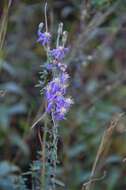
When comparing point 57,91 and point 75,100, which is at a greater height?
point 75,100

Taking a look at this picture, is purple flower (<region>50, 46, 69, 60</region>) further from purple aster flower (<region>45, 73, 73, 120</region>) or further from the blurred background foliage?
the blurred background foliage

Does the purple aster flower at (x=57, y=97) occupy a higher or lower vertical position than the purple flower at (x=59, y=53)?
lower

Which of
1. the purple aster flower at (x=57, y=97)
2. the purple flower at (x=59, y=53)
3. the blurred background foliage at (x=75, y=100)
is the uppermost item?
the blurred background foliage at (x=75, y=100)

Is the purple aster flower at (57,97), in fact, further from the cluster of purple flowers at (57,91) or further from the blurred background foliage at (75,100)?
the blurred background foliage at (75,100)

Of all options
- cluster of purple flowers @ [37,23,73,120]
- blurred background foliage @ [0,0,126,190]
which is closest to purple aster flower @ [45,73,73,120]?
cluster of purple flowers @ [37,23,73,120]

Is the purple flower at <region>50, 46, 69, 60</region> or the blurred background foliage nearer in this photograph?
the purple flower at <region>50, 46, 69, 60</region>

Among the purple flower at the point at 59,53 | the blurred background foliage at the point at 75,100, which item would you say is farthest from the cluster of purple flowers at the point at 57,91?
A: the blurred background foliage at the point at 75,100

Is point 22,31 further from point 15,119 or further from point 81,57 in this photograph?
point 81,57

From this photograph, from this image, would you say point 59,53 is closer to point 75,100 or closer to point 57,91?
point 57,91

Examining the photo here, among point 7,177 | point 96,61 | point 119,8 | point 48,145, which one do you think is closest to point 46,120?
point 48,145

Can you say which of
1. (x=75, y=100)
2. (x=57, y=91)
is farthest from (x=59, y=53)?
(x=75, y=100)

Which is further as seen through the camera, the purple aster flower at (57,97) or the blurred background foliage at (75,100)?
the blurred background foliage at (75,100)
